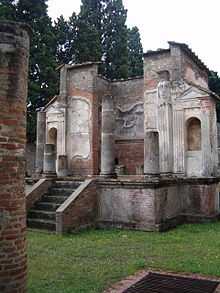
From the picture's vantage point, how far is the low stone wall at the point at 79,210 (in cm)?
1045

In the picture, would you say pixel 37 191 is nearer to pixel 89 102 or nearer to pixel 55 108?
pixel 89 102

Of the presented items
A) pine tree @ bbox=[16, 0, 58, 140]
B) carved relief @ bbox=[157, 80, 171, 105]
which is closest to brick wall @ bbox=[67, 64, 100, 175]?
carved relief @ bbox=[157, 80, 171, 105]

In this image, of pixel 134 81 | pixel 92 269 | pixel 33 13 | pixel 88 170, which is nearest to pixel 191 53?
pixel 134 81

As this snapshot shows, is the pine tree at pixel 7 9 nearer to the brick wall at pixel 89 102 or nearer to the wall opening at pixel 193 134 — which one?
the brick wall at pixel 89 102

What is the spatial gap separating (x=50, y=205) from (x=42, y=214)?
509mm

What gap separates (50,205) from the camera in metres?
12.0

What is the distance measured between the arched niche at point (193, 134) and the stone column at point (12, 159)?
10976mm

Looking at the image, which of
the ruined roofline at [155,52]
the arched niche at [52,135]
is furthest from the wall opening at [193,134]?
the arched niche at [52,135]

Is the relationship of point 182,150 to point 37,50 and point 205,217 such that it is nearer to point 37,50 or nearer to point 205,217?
point 205,217

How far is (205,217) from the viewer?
42.3 ft

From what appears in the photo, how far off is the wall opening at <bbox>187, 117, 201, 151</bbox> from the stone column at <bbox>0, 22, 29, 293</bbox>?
11.0 m

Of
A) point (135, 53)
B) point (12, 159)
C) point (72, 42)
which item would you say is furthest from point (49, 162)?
point (135, 53)

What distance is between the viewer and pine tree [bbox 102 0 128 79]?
3061 centimetres

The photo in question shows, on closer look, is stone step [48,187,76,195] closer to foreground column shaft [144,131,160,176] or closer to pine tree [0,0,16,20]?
foreground column shaft [144,131,160,176]
